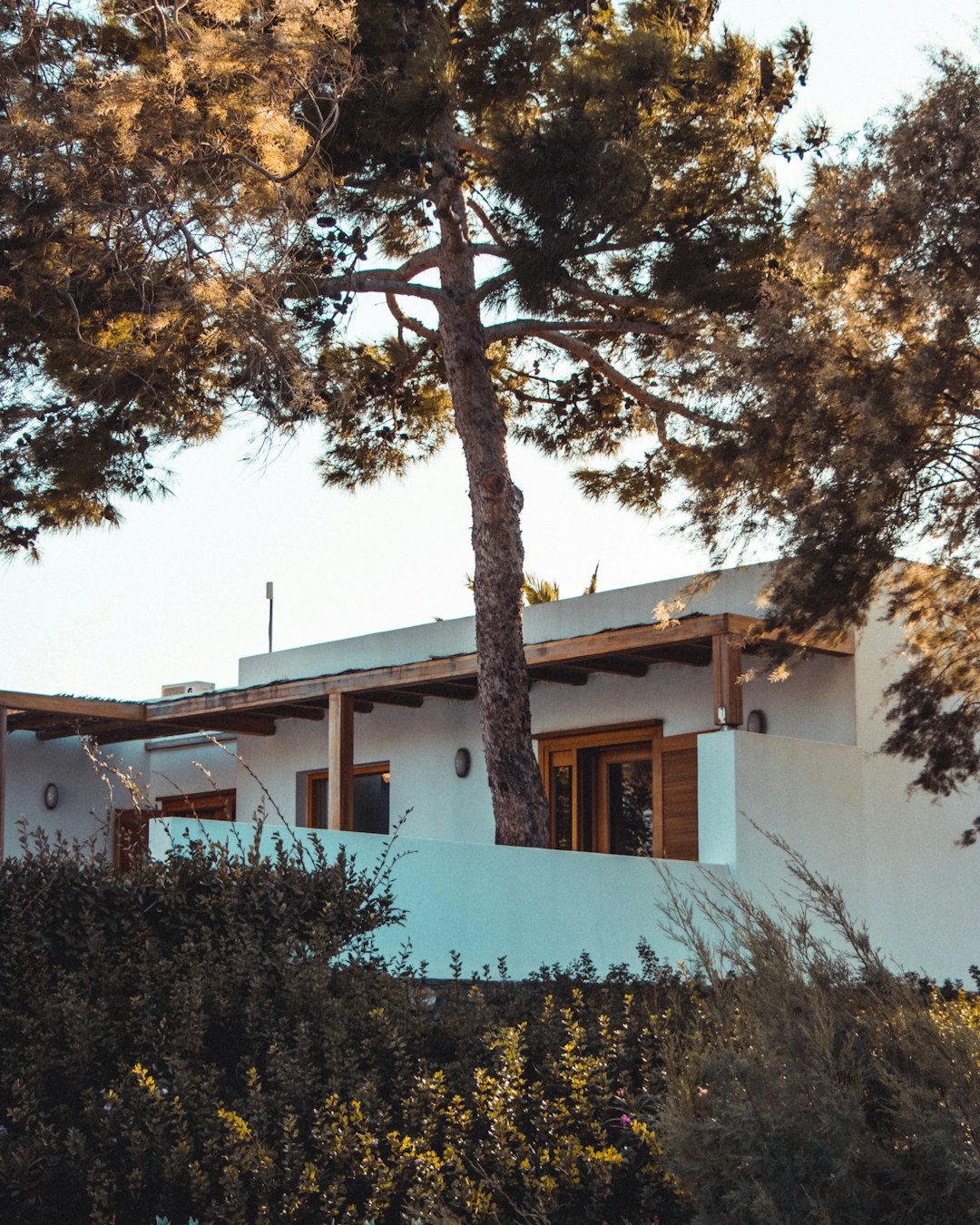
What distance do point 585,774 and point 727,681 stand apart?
2974 millimetres

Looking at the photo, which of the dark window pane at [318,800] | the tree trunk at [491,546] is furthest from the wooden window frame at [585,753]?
the dark window pane at [318,800]

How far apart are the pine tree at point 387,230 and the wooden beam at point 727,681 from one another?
1.42m

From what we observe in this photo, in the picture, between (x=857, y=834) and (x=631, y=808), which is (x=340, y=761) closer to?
(x=631, y=808)

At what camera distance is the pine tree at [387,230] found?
7559 mm

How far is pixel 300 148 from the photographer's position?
795cm

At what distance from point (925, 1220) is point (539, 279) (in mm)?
7336

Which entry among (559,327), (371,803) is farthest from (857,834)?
(371,803)

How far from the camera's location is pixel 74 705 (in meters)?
Result: 14.5

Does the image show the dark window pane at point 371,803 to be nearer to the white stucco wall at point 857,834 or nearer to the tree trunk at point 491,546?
the tree trunk at point 491,546

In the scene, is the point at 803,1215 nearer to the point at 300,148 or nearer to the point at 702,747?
the point at 300,148

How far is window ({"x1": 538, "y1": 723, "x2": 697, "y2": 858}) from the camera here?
12.2 meters

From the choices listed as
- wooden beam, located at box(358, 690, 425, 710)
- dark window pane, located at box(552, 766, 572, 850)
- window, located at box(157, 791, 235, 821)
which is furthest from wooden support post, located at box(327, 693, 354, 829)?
window, located at box(157, 791, 235, 821)

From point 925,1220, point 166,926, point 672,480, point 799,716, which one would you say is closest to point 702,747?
point 799,716

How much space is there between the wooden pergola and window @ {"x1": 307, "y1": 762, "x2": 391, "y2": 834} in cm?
68
